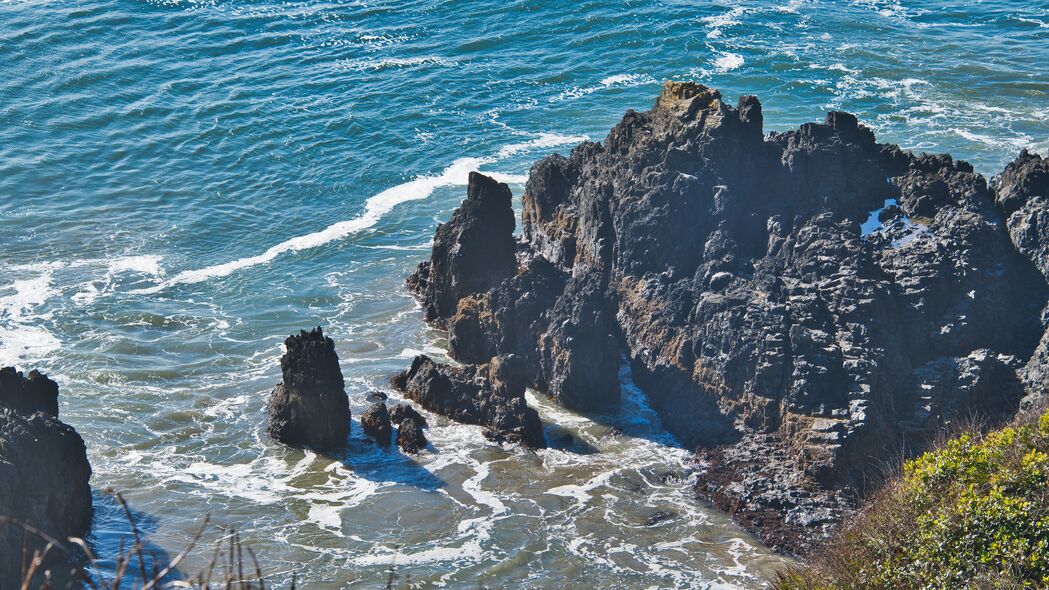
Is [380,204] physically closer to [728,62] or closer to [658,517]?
[728,62]

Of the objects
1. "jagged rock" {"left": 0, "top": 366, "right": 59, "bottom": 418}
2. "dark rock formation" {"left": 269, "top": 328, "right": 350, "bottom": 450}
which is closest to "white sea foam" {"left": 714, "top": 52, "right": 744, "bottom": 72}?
"dark rock formation" {"left": 269, "top": 328, "right": 350, "bottom": 450}

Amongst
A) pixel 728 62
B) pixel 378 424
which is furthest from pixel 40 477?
pixel 728 62

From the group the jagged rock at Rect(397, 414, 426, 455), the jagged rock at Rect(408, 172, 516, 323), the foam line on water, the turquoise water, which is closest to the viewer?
the turquoise water

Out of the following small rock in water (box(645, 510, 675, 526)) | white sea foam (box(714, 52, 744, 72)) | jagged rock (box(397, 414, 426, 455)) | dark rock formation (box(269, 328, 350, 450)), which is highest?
white sea foam (box(714, 52, 744, 72))

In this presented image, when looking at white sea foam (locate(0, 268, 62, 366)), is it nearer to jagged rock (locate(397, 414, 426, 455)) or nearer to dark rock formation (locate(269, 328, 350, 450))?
dark rock formation (locate(269, 328, 350, 450))

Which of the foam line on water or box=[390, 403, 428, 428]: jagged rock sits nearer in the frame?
box=[390, 403, 428, 428]: jagged rock

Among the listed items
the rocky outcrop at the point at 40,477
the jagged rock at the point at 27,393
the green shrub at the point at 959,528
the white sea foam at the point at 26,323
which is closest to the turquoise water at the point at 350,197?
the white sea foam at the point at 26,323

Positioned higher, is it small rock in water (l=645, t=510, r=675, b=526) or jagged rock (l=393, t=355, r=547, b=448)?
jagged rock (l=393, t=355, r=547, b=448)
